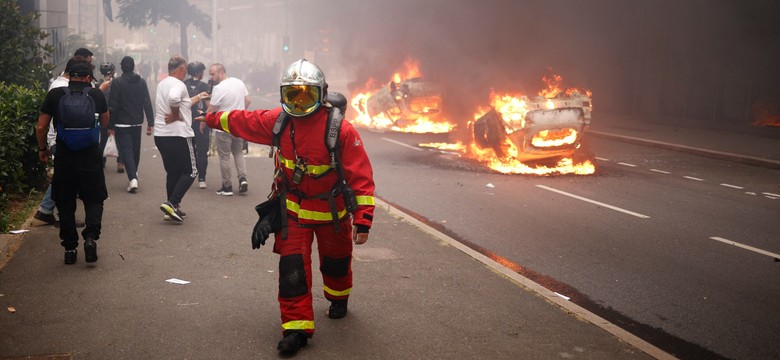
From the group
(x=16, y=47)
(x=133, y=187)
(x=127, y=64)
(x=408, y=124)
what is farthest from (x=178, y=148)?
(x=408, y=124)

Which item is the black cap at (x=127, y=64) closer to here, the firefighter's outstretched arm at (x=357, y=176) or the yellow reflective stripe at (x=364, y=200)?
the firefighter's outstretched arm at (x=357, y=176)

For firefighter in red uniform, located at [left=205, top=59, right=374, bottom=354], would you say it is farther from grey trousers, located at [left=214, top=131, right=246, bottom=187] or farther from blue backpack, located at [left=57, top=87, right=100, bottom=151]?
grey trousers, located at [left=214, top=131, right=246, bottom=187]

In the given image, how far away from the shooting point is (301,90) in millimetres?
4641

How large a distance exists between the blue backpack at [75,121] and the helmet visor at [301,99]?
2343 mm

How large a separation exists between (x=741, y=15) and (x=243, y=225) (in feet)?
59.5

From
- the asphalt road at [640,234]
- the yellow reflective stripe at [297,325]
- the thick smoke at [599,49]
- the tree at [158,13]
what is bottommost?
the asphalt road at [640,234]

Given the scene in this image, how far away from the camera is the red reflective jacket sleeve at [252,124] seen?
4879 millimetres

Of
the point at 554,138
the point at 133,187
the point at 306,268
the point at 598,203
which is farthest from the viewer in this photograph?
the point at 554,138

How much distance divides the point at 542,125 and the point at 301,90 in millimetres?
8864

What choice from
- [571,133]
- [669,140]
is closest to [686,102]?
[669,140]

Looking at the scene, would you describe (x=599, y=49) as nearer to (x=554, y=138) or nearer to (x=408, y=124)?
(x=408, y=124)

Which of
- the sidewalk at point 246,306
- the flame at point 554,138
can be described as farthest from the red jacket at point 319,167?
the flame at point 554,138

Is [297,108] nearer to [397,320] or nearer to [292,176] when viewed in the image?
[292,176]

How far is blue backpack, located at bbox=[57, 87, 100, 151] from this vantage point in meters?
6.09
